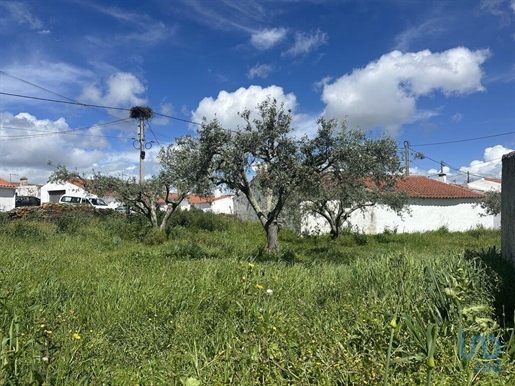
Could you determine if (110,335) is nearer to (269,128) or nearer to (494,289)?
(494,289)

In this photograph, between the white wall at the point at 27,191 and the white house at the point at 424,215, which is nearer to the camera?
the white house at the point at 424,215

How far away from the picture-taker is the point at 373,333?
337 cm

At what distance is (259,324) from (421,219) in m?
24.0

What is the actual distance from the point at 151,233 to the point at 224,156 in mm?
6763

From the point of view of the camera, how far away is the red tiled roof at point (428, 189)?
25.6 m

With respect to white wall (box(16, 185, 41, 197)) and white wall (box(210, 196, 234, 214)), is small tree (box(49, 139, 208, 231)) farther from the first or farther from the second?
white wall (box(16, 185, 41, 197))

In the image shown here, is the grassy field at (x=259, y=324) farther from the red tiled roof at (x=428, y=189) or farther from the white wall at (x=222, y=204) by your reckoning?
the white wall at (x=222, y=204)

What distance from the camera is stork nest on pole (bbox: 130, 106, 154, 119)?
2467 cm

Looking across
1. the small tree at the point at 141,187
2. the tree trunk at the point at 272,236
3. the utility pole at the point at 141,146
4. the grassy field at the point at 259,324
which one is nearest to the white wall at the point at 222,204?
the utility pole at the point at 141,146

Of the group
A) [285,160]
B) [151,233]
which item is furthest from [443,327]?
[151,233]

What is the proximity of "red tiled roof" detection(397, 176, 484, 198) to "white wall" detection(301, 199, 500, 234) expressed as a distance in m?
0.36

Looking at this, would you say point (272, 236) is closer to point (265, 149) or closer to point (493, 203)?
point (265, 149)

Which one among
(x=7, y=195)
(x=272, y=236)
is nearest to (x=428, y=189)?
(x=272, y=236)

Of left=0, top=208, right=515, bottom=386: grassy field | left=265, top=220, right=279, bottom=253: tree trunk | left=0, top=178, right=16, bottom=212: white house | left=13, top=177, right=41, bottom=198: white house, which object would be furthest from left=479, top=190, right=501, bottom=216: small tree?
left=13, top=177, right=41, bottom=198: white house
